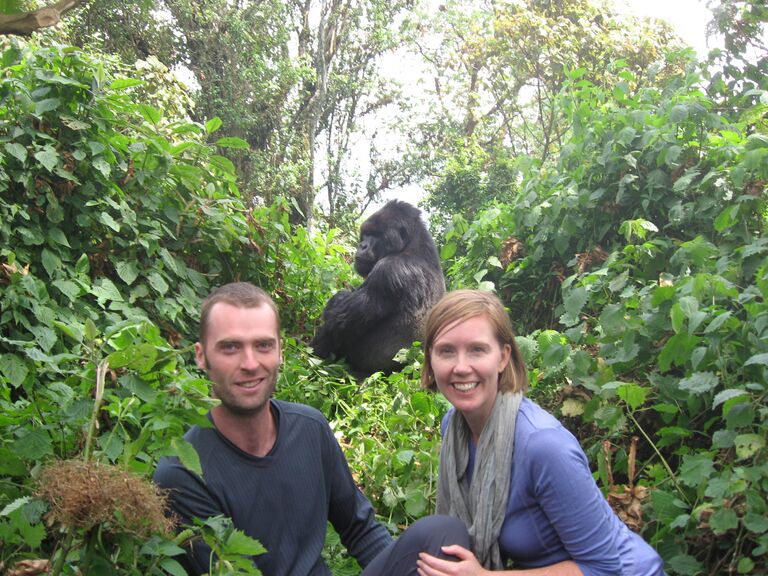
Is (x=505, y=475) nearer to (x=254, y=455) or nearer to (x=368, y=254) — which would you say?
(x=254, y=455)

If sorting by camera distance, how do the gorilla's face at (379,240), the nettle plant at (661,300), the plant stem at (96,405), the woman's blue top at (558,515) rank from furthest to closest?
1. the gorilla's face at (379,240)
2. the nettle plant at (661,300)
3. the woman's blue top at (558,515)
4. the plant stem at (96,405)

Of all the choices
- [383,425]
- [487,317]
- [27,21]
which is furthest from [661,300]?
[27,21]

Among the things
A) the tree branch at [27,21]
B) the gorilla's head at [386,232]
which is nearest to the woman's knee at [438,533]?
the tree branch at [27,21]

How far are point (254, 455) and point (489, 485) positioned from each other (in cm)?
61

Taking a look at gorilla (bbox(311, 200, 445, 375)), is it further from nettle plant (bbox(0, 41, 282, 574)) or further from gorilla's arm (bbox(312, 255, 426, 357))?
nettle plant (bbox(0, 41, 282, 574))

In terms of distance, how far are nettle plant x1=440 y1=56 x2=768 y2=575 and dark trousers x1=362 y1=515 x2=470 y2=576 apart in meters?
0.74

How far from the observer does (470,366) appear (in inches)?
76.3

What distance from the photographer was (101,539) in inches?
59.8

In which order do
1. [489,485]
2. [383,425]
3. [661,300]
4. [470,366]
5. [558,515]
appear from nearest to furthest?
[558,515] < [489,485] < [470,366] < [661,300] < [383,425]

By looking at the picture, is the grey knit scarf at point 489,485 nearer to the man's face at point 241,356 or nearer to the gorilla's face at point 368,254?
the man's face at point 241,356

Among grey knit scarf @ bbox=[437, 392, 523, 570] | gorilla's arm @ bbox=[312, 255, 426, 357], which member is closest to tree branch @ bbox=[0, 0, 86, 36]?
grey knit scarf @ bbox=[437, 392, 523, 570]

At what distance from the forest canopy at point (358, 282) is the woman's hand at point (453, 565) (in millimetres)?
424

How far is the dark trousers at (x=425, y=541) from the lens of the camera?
1.85 m

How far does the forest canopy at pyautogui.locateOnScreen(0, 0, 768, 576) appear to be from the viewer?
5.55 feet
